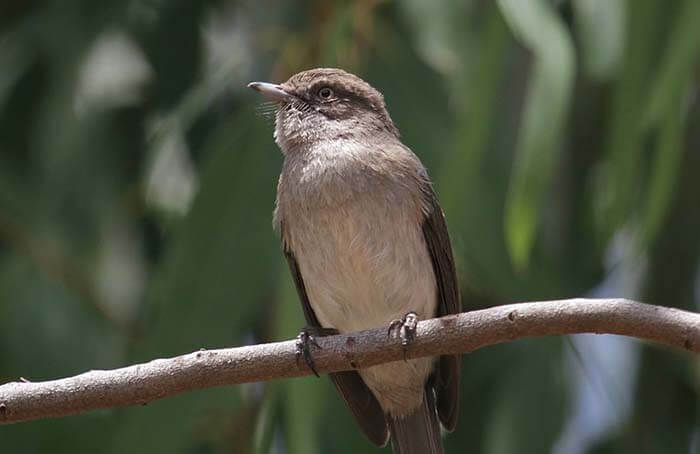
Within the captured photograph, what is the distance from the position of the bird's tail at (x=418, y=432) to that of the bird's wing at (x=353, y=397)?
0.14 feet

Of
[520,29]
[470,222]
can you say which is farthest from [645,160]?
[520,29]

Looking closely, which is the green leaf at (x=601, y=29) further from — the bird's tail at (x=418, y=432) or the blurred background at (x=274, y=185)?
the bird's tail at (x=418, y=432)

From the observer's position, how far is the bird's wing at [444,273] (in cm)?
411

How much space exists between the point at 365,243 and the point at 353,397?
56 centimetres

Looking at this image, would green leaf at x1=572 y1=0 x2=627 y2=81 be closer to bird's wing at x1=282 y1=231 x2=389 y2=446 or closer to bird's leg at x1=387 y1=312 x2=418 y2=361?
bird's wing at x1=282 y1=231 x2=389 y2=446

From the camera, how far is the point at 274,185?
464 centimetres

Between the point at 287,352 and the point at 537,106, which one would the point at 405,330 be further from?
the point at 537,106

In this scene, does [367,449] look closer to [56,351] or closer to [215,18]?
[56,351]

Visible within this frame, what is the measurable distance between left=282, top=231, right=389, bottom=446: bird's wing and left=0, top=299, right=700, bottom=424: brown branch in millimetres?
1100

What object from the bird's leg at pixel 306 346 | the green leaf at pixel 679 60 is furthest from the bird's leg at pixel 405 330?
the green leaf at pixel 679 60

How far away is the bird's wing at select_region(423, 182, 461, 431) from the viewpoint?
13.5 ft

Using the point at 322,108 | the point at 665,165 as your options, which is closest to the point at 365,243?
the point at 322,108

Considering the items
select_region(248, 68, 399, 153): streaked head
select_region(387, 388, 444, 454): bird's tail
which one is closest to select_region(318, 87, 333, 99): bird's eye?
select_region(248, 68, 399, 153): streaked head

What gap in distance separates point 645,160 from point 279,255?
1467mm
